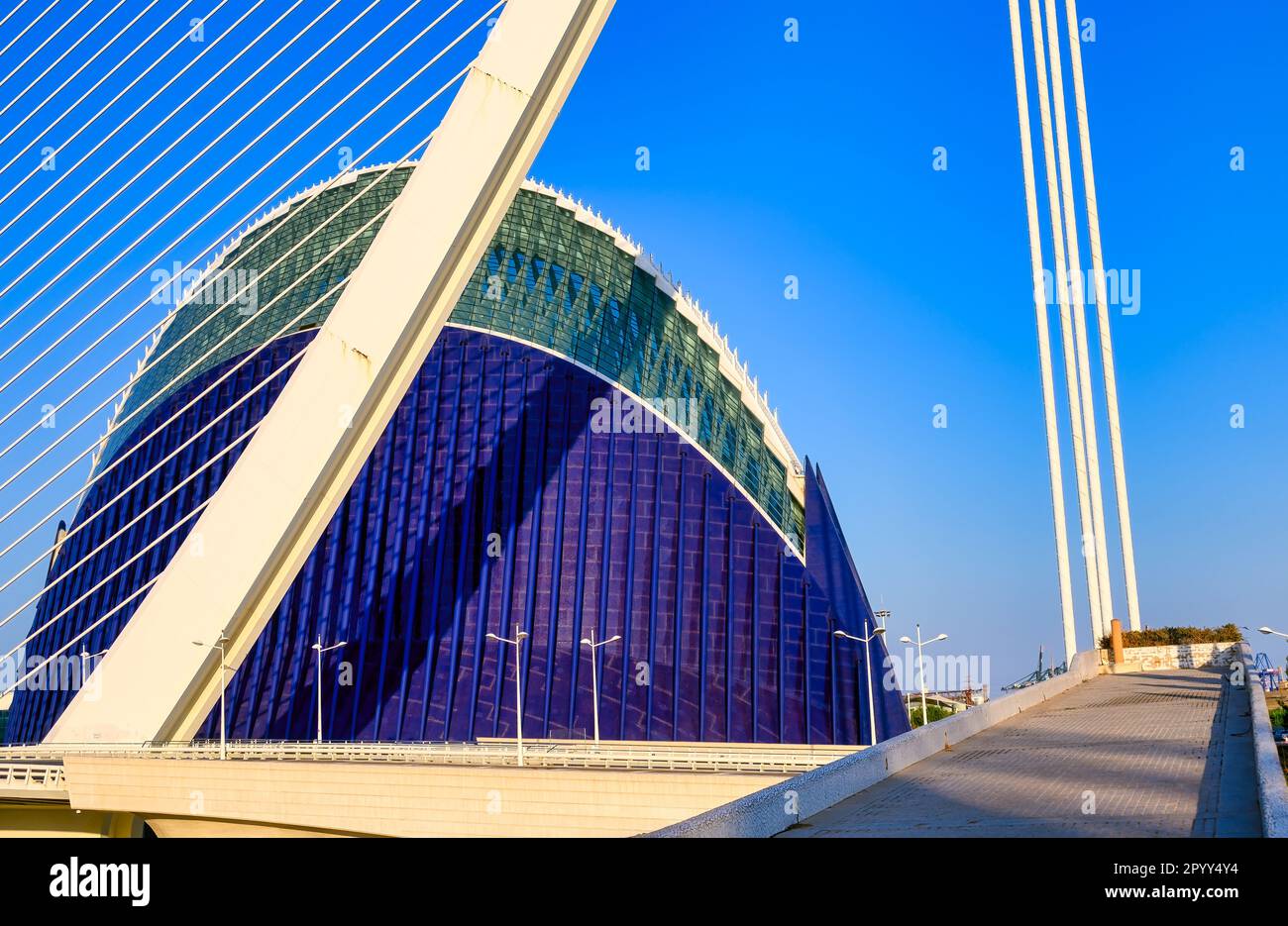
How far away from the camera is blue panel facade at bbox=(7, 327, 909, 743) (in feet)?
152

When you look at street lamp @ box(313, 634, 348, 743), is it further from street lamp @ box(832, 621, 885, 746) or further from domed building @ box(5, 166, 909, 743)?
street lamp @ box(832, 621, 885, 746)

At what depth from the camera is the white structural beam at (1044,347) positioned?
46375 mm

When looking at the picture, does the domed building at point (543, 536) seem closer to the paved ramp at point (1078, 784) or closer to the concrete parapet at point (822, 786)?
the paved ramp at point (1078, 784)

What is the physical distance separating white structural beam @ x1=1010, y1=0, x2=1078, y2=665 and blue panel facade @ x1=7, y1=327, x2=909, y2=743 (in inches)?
336

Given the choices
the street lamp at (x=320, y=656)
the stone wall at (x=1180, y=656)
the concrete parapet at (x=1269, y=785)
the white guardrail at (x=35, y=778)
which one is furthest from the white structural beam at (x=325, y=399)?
the stone wall at (x=1180, y=656)

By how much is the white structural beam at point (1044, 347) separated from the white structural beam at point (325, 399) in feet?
94.3

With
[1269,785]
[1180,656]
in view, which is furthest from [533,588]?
[1269,785]

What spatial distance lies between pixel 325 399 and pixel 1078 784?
18.2 meters

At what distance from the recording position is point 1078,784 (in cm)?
1420

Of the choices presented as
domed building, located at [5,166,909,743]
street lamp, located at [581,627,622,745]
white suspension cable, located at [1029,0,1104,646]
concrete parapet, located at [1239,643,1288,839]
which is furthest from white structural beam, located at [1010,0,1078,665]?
concrete parapet, located at [1239,643,1288,839]
